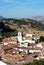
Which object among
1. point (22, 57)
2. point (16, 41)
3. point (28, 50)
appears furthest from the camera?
point (16, 41)

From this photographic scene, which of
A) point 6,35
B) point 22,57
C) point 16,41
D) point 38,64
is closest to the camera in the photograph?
point 38,64

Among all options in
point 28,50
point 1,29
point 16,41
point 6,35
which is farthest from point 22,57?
point 1,29

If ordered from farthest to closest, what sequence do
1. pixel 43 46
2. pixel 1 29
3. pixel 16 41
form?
pixel 1 29, pixel 16 41, pixel 43 46

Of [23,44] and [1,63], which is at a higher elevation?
[1,63]

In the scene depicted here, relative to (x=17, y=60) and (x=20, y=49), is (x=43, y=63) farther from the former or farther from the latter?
(x=20, y=49)

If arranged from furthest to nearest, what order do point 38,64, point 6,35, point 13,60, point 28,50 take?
point 6,35 < point 28,50 < point 13,60 < point 38,64

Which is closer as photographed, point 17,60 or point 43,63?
point 43,63

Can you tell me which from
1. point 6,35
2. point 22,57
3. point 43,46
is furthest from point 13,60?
point 6,35

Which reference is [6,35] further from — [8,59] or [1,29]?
[8,59]

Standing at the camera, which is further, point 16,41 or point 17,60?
point 16,41
